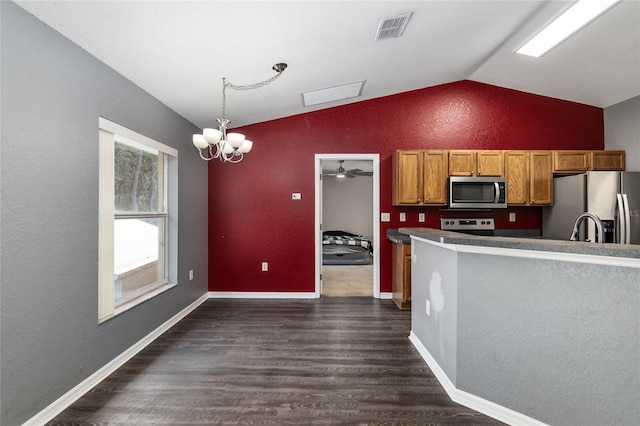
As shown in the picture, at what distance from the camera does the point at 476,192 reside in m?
3.69

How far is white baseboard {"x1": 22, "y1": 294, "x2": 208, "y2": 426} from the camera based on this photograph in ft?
5.48

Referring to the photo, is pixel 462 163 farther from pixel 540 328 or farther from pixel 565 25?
pixel 540 328

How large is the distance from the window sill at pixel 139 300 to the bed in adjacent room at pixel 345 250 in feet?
11.4

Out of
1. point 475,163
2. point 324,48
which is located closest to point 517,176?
point 475,163

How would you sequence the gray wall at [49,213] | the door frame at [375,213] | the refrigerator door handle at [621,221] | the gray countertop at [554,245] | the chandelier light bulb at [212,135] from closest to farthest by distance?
the gray countertop at [554,245], the gray wall at [49,213], the chandelier light bulb at [212,135], the refrigerator door handle at [621,221], the door frame at [375,213]

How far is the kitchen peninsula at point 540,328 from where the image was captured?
1345 millimetres

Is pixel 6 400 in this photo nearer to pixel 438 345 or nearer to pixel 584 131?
pixel 438 345

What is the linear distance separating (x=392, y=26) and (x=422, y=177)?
6.40ft

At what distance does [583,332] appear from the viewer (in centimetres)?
145

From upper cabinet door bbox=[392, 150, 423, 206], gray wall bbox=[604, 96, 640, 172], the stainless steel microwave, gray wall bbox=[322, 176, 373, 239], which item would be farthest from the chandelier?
gray wall bbox=[322, 176, 373, 239]

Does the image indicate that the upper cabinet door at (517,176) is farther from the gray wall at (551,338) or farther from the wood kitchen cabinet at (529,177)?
the gray wall at (551,338)

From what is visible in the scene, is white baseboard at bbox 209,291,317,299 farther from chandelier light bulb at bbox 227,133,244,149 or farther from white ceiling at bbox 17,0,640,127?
chandelier light bulb at bbox 227,133,244,149

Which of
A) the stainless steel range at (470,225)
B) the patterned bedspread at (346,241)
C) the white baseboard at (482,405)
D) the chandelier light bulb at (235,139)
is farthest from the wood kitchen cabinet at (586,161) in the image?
the patterned bedspread at (346,241)

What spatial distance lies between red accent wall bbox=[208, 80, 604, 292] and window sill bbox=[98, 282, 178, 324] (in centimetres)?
104
